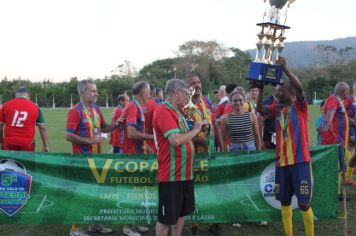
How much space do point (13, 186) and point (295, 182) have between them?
3.73 metres

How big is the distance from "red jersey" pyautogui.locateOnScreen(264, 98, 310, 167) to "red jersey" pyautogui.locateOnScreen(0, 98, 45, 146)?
4565 millimetres

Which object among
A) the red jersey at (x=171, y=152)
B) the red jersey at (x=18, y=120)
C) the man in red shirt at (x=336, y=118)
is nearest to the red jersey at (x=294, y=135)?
the red jersey at (x=171, y=152)

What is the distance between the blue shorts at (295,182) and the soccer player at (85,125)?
96.4 inches

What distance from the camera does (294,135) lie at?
4715 millimetres

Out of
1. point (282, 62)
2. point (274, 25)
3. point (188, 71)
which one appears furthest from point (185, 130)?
point (188, 71)

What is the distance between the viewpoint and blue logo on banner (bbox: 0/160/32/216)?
17.6 feet

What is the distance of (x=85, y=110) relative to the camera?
5406mm

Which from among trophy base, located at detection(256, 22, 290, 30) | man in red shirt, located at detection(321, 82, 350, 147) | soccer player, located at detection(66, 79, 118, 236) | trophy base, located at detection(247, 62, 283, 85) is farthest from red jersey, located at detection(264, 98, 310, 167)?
man in red shirt, located at detection(321, 82, 350, 147)

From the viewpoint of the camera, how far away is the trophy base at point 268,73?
179 inches

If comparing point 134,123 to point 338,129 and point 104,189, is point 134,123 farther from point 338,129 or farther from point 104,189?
point 338,129

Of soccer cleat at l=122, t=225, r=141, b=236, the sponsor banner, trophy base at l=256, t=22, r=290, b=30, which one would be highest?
trophy base at l=256, t=22, r=290, b=30

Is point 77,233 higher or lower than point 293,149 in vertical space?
lower

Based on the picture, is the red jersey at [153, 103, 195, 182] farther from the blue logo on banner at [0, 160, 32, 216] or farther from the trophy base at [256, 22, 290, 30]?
the blue logo on banner at [0, 160, 32, 216]

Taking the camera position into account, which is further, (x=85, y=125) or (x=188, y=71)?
(x=188, y=71)
